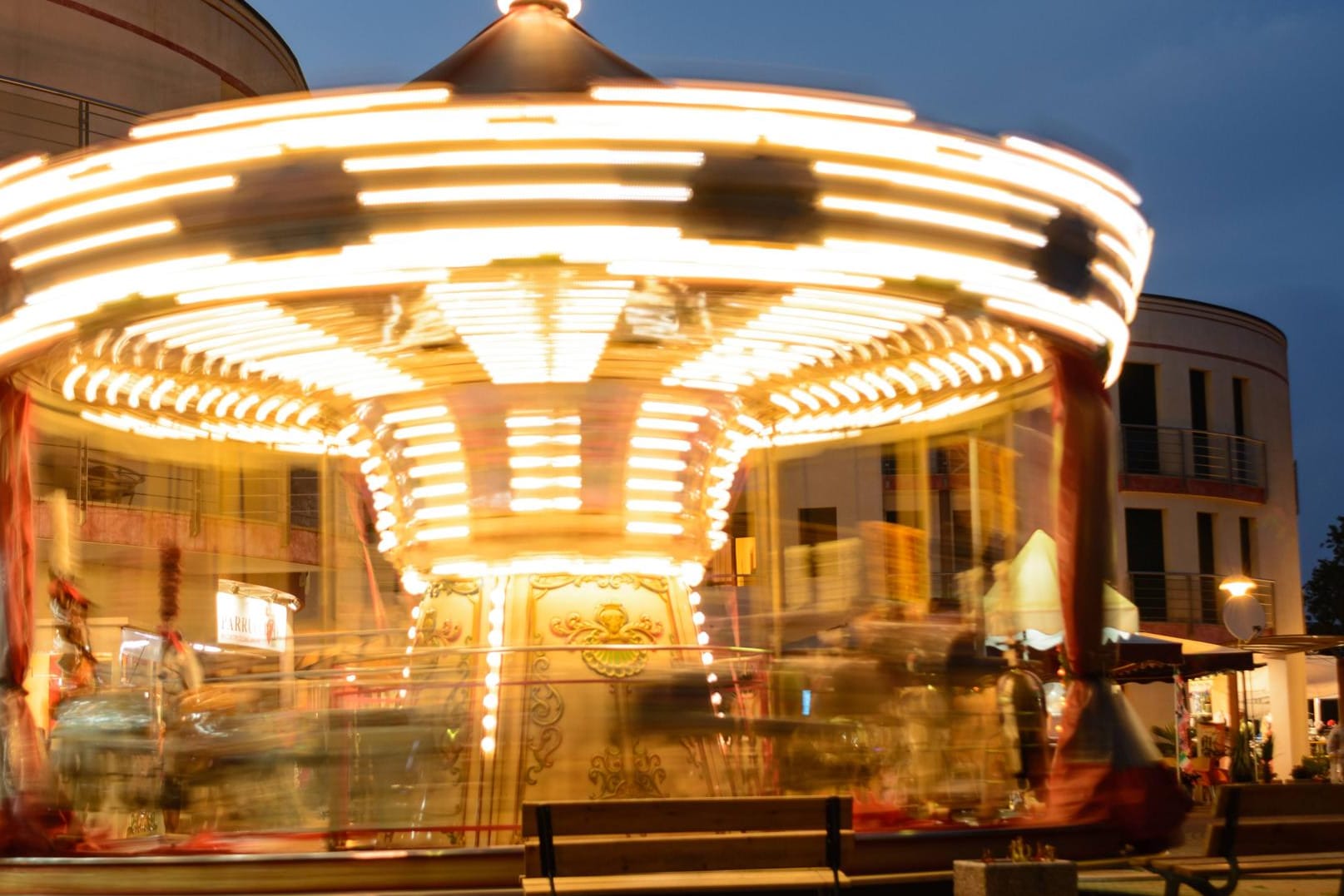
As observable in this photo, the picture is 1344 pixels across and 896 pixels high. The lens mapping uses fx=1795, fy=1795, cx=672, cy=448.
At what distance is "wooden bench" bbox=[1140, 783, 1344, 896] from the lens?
313 inches

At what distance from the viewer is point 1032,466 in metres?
12.7

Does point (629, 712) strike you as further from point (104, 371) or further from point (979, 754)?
point (104, 371)

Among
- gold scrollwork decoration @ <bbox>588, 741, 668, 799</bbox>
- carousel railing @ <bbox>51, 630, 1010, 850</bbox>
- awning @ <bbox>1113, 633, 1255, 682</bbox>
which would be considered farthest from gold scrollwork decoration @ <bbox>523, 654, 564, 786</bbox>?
awning @ <bbox>1113, 633, 1255, 682</bbox>

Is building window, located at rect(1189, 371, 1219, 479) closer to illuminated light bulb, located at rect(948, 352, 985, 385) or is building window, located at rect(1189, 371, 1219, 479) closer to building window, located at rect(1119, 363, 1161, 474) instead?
building window, located at rect(1119, 363, 1161, 474)

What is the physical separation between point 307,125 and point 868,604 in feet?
33.6

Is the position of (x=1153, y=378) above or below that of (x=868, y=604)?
above

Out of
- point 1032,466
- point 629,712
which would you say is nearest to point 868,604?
point 1032,466

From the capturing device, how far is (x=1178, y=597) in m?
31.7

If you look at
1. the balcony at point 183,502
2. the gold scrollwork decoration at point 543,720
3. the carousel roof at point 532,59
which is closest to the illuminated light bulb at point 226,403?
the carousel roof at point 532,59

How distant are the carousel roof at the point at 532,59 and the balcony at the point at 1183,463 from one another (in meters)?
23.9

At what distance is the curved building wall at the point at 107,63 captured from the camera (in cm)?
2184

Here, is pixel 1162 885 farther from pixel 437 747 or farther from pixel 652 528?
pixel 437 747

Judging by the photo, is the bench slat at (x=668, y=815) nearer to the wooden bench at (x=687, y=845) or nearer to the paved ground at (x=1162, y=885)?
the wooden bench at (x=687, y=845)

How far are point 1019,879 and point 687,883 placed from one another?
147cm
